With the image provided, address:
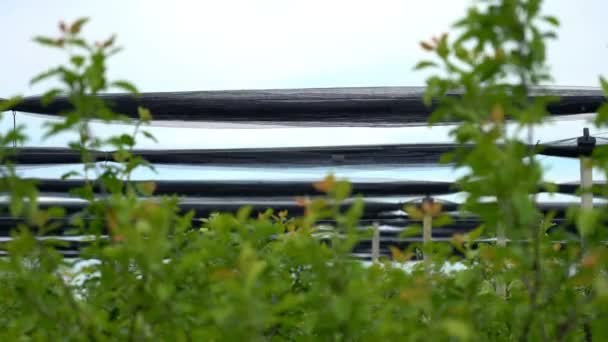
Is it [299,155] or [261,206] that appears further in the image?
[261,206]

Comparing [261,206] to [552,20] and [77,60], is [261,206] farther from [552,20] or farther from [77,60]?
[552,20]

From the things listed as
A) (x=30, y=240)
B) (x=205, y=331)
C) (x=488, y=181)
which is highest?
(x=488, y=181)

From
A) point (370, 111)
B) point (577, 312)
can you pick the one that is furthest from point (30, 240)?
point (370, 111)

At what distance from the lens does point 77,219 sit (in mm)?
2283

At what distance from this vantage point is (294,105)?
5.85m

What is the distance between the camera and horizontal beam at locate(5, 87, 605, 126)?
223 inches

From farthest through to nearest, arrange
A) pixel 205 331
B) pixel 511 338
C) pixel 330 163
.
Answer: pixel 330 163 < pixel 511 338 < pixel 205 331

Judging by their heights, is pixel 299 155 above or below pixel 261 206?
above

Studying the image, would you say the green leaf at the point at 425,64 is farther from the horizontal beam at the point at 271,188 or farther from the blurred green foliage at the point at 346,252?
the horizontal beam at the point at 271,188

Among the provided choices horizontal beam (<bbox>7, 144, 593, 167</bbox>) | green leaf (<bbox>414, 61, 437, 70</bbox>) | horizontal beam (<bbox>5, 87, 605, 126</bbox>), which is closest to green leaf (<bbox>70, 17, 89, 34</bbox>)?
green leaf (<bbox>414, 61, 437, 70</bbox>)

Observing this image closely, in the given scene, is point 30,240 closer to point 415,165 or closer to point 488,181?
point 488,181

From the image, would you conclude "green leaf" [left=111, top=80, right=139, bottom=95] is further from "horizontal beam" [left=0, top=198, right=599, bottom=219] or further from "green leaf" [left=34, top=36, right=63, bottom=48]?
"horizontal beam" [left=0, top=198, right=599, bottom=219]

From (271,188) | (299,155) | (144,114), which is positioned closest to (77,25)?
(144,114)

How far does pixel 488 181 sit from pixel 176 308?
839 mm
